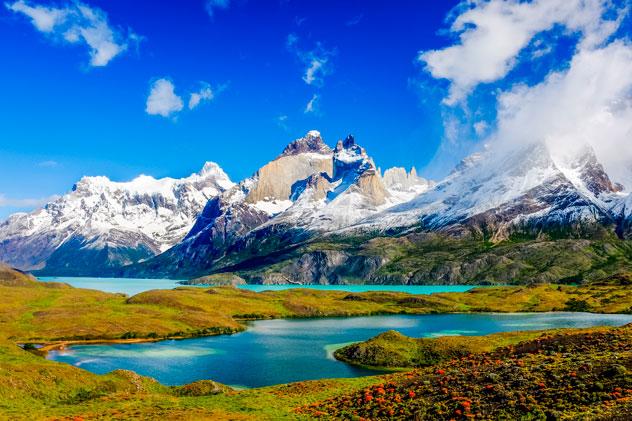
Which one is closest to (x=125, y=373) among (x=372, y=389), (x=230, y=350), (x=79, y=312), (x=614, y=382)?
(x=372, y=389)

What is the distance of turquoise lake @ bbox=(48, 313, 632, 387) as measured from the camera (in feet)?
350

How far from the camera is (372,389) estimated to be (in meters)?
63.2

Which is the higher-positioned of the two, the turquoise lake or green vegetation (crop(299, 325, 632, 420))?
green vegetation (crop(299, 325, 632, 420))

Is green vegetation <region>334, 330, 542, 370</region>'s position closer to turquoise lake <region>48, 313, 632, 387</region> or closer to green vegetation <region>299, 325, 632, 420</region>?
turquoise lake <region>48, 313, 632, 387</region>

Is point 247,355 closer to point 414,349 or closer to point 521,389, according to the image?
point 414,349

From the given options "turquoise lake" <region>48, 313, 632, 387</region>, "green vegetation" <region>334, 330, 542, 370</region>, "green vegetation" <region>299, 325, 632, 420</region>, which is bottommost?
"turquoise lake" <region>48, 313, 632, 387</region>

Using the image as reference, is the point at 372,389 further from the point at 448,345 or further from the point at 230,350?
the point at 230,350

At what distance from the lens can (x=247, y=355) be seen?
5226 inches

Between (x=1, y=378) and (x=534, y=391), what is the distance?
69.4m

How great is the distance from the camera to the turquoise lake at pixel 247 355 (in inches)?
4198

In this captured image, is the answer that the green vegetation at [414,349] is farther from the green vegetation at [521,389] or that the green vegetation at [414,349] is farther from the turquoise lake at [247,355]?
the green vegetation at [521,389]

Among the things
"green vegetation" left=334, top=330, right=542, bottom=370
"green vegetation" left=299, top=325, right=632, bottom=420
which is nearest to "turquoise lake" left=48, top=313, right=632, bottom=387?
"green vegetation" left=334, top=330, right=542, bottom=370

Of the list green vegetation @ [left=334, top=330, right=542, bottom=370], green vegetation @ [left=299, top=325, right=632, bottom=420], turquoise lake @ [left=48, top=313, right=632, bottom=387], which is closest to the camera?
green vegetation @ [left=299, top=325, right=632, bottom=420]

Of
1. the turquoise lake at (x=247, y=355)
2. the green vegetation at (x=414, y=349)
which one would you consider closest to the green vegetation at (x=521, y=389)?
the turquoise lake at (x=247, y=355)
